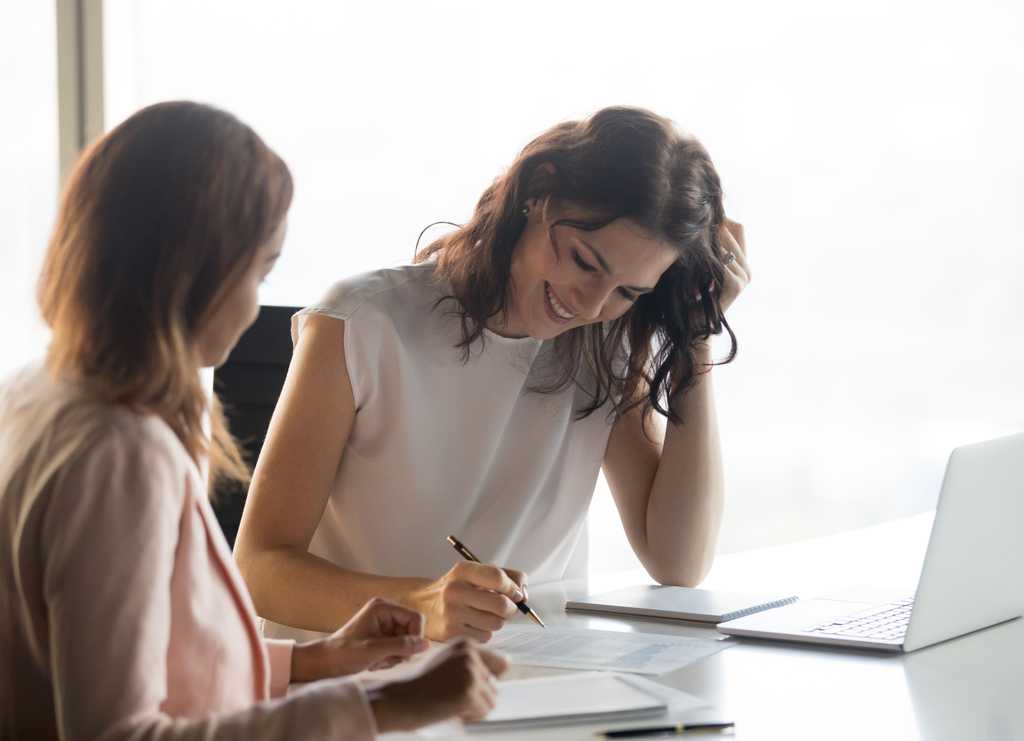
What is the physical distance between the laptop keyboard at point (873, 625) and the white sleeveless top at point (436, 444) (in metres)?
0.58

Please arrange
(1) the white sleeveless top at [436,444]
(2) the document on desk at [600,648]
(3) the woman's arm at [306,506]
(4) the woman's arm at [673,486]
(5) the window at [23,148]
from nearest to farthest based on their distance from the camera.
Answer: (2) the document on desk at [600,648]
(3) the woman's arm at [306,506]
(1) the white sleeveless top at [436,444]
(4) the woman's arm at [673,486]
(5) the window at [23,148]

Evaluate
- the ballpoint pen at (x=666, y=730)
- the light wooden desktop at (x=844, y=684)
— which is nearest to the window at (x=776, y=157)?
the light wooden desktop at (x=844, y=684)

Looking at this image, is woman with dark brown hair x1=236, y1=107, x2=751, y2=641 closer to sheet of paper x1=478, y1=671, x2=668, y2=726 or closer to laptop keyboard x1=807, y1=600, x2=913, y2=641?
sheet of paper x1=478, y1=671, x2=668, y2=726

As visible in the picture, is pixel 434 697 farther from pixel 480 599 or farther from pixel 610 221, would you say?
pixel 610 221

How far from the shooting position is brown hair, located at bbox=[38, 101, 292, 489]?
94 cm

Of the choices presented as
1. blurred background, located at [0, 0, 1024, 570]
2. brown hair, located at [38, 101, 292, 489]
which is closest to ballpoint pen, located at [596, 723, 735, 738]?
brown hair, located at [38, 101, 292, 489]

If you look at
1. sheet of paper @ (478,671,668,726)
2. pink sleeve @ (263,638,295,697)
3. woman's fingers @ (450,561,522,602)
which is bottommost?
sheet of paper @ (478,671,668,726)

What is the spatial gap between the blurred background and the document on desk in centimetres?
180

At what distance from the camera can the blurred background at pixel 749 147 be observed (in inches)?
133

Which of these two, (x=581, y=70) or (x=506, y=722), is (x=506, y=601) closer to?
(x=506, y=722)

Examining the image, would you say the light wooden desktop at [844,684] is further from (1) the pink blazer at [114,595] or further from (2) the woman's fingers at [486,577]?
(1) the pink blazer at [114,595]

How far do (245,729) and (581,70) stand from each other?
2.92 meters

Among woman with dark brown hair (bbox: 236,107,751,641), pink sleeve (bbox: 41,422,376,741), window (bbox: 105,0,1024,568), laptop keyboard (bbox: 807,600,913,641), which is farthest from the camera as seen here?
window (bbox: 105,0,1024,568)

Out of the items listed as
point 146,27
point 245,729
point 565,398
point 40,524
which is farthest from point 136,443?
point 146,27
